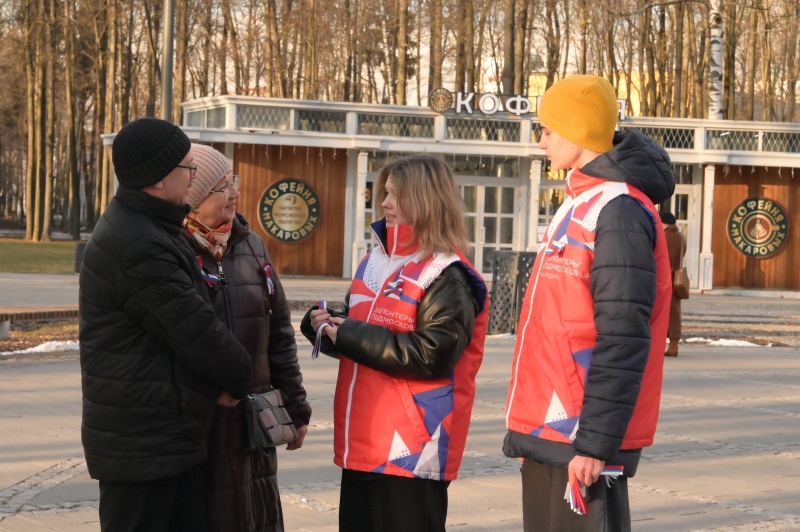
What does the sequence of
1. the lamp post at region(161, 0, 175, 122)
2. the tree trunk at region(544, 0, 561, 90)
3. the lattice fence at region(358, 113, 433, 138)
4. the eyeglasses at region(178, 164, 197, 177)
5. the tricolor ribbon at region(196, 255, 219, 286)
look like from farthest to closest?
the tree trunk at region(544, 0, 561, 90), the lattice fence at region(358, 113, 433, 138), the lamp post at region(161, 0, 175, 122), the tricolor ribbon at region(196, 255, 219, 286), the eyeglasses at region(178, 164, 197, 177)

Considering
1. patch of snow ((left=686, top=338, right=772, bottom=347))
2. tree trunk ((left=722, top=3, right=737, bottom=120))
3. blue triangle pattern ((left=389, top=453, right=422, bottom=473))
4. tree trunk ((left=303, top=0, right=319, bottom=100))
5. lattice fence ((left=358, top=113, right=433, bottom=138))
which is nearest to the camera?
blue triangle pattern ((left=389, top=453, right=422, bottom=473))

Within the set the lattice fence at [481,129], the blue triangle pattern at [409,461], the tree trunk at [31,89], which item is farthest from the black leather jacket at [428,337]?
the tree trunk at [31,89]

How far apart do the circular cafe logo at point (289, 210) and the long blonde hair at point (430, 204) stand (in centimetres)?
2280

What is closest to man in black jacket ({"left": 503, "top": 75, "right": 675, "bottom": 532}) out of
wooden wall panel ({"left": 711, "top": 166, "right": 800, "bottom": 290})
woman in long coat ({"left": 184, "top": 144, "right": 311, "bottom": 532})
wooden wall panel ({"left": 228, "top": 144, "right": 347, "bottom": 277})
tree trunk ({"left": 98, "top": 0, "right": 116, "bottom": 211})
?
woman in long coat ({"left": 184, "top": 144, "right": 311, "bottom": 532})

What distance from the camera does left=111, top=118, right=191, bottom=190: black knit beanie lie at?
3.58 m

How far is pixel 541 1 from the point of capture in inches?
1829

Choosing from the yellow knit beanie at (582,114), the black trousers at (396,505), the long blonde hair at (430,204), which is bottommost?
Answer: the black trousers at (396,505)

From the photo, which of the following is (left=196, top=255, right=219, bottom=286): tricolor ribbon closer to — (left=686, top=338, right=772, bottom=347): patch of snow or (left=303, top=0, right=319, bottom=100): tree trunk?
(left=686, top=338, right=772, bottom=347): patch of snow

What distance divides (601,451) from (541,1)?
44.8 metres

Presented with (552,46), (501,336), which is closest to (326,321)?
(501,336)

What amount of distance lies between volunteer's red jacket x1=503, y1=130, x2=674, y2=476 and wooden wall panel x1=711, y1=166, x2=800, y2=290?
1011 inches

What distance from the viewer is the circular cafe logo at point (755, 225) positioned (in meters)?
28.3

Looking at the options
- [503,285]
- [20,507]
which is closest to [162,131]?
[20,507]

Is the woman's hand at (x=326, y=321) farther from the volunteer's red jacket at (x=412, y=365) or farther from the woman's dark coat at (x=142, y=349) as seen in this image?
the woman's dark coat at (x=142, y=349)
